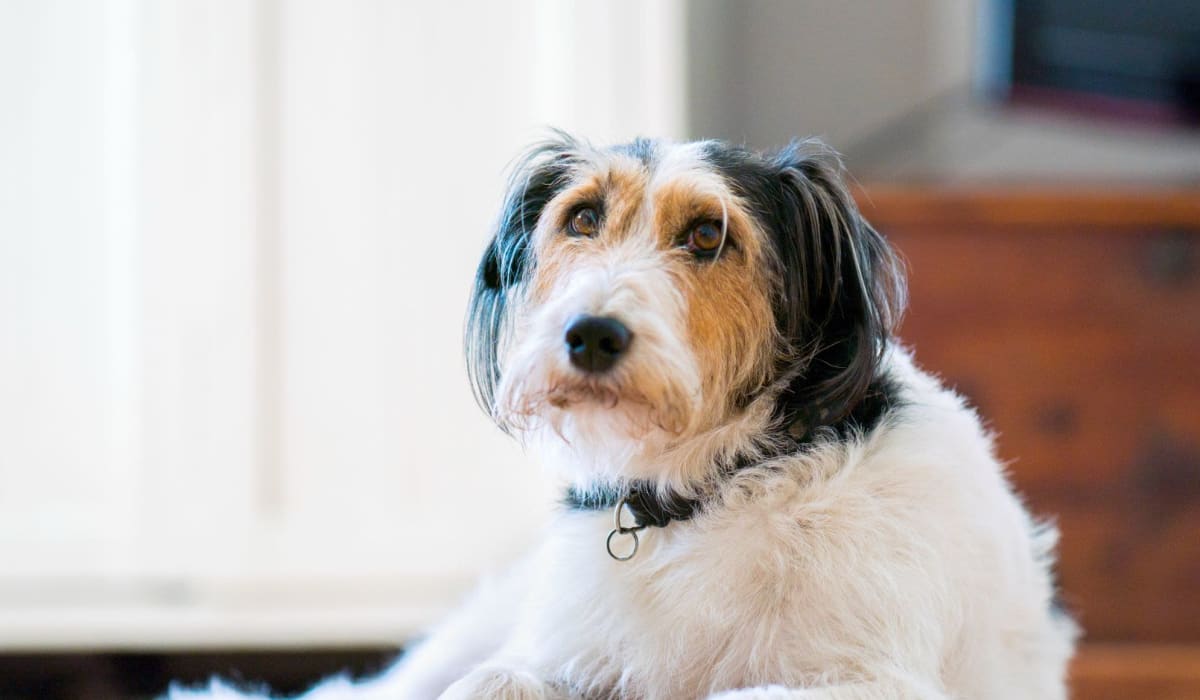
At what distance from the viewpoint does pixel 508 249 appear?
128 cm

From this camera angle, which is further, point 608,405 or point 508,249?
point 508,249

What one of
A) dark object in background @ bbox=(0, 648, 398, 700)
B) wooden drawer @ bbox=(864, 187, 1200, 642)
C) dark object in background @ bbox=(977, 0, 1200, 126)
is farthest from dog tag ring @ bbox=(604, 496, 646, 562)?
dark object in background @ bbox=(977, 0, 1200, 126)

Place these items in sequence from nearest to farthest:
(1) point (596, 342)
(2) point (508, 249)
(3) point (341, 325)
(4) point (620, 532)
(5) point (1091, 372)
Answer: (1) point (596, 342) → (4) point (620, 532) → (2) point (508, 249) → (5) point (1091, 372) → (3) point (341, 325)

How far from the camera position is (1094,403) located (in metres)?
2.60

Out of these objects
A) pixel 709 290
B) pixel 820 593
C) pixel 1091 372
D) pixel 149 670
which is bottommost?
pixel 149 670

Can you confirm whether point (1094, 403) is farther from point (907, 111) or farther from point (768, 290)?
point (768, 290)

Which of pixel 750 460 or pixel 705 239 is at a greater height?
pixel 705 239

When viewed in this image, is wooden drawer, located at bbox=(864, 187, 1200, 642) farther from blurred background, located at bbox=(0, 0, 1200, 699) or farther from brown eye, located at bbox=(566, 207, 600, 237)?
brown eye, located at bbox=(566, 207, 600, 237)

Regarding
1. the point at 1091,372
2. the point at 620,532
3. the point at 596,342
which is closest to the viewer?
the point at 596,342

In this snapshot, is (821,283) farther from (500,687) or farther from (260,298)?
(260,298)

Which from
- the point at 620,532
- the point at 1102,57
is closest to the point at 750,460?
the point at 620,532

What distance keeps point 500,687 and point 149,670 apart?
2159mm

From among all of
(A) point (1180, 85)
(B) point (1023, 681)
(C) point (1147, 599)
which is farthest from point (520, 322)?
(A) point (1180, 85)

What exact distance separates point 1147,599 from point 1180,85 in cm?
124
